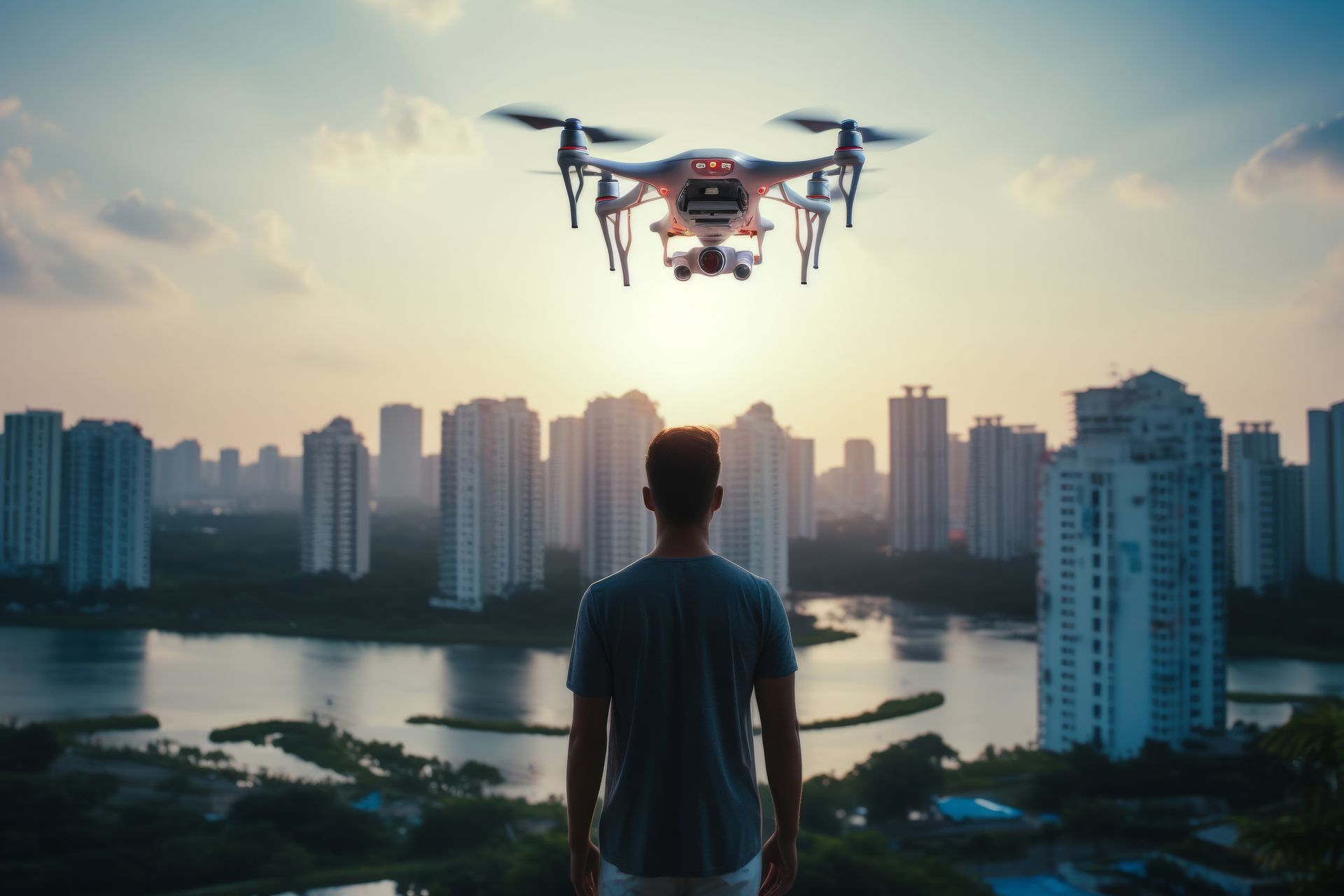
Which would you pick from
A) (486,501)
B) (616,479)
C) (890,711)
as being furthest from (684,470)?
(486,501)

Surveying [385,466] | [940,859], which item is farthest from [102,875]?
[385,466]

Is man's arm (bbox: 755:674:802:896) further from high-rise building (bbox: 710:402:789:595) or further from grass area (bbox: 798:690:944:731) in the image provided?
high-rise building (bbox: 710:402:789:595)

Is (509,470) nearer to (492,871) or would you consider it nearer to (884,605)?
(884,605)

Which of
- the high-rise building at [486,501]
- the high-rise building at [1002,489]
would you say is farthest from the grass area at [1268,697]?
the high-rise building at [486,501]

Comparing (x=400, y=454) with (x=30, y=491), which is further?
(x=400, y=454)

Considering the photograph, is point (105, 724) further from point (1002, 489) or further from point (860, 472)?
point (860, 472)

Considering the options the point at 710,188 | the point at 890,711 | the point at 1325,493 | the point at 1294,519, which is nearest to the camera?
the point at 710,188
